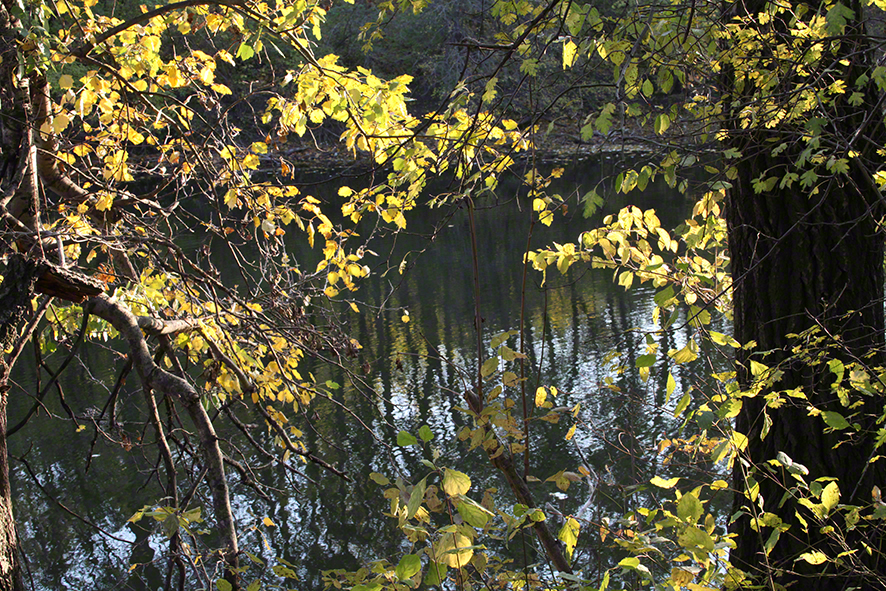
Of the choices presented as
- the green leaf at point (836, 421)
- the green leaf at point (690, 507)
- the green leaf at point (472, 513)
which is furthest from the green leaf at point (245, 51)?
the green leaf at point (836, 421)

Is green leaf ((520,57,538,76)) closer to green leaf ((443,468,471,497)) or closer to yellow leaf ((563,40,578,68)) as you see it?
yellow leaf ((563,40,578,68))

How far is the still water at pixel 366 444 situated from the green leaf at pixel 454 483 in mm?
1354

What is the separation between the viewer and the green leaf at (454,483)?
1.46m

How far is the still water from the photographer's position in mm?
5266

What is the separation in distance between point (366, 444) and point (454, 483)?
226 inches

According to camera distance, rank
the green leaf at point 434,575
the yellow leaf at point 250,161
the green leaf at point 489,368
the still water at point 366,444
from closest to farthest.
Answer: the green leaf at point 434,575 → the green leaf at point 489,368 → the yellow leaf at point 250,161 → the still water at point 366,444

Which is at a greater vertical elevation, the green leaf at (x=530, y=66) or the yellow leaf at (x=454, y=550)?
the green leaf at (x=530, y=66)

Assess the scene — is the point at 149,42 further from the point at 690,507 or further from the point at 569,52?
the point at 690,507

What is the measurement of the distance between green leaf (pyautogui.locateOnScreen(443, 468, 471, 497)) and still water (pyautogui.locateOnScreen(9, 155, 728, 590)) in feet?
4.44

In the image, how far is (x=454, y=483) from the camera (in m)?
1.49

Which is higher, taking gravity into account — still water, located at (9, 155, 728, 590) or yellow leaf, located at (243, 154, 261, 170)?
yellow leaf, located at (243, 154, 261, 170)

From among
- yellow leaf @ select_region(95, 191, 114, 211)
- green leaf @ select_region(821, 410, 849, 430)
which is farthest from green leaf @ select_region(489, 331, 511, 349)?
yellow leaf @ select_region(95, 191, 114, 211)

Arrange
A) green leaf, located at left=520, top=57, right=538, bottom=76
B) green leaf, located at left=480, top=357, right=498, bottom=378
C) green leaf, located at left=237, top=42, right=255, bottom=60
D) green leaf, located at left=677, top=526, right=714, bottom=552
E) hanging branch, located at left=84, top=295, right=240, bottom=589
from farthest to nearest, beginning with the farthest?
green leaf, located at left=237, top=42, right=255, bottom=60
hanging branch, located at left=84, top=295, right=240, bottom=589
green leaf, located at left=520, top=57, right=538, bottom=76
green leaf, located at left=480, top=357, right=498, bottom=378
green leaf, located at left=677, top=526, right=714, bottom=552

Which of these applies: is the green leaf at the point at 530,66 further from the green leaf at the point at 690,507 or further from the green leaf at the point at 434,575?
the green leaf at the point at 434,575
